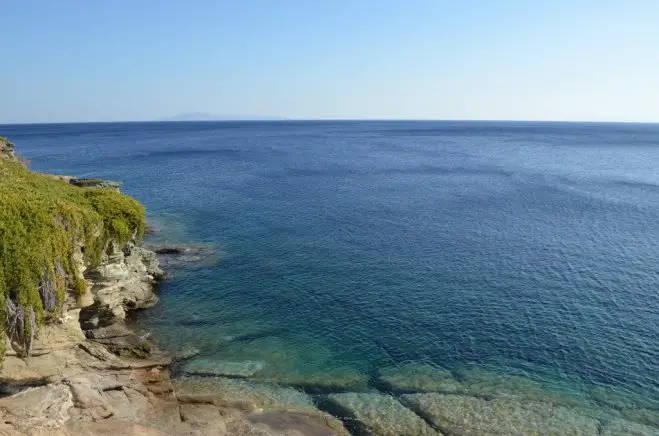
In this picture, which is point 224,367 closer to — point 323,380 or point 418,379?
point 323,380

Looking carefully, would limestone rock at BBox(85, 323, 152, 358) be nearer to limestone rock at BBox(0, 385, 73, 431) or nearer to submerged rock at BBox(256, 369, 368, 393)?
limestone rock at BBox(0, 385, 73, 431)

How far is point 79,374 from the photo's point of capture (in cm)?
3164

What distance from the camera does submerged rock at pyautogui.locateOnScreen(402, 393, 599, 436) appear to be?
30422 mm

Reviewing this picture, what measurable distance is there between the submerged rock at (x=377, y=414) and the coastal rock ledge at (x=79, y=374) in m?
1.35

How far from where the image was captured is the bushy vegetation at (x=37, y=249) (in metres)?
28.4

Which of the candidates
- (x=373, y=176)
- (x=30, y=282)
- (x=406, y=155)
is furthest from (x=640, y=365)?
(x=406, y=155)

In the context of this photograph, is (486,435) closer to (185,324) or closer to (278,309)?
(278,309)

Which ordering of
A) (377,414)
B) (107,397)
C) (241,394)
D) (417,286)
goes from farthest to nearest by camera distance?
(417,286)
(241,394)
(377,414)
(107,397)

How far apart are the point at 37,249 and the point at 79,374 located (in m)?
8.44

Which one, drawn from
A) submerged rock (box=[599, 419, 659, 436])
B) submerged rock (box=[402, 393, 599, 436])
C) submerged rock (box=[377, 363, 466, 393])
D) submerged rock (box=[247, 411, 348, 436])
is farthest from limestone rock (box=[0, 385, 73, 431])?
submerged rock (box=[599, 419, 659, 436])

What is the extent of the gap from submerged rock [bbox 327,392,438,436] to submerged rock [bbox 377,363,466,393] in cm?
176

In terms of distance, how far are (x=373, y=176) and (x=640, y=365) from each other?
88.6 meters

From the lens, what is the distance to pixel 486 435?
29.9 m

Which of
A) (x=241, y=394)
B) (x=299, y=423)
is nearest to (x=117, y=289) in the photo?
(x=241, y=394)
